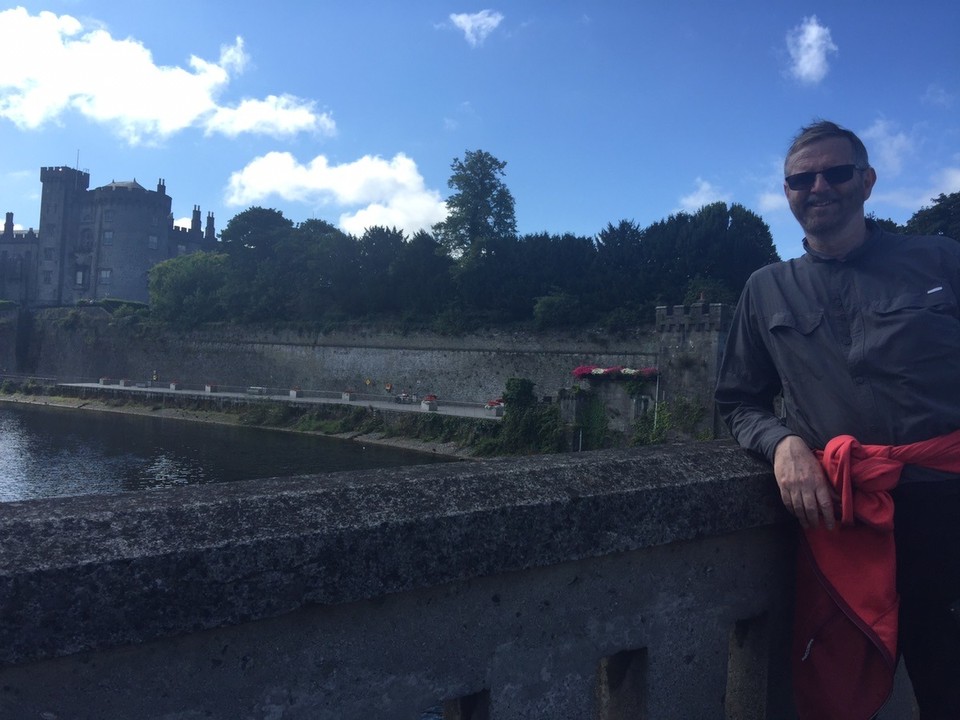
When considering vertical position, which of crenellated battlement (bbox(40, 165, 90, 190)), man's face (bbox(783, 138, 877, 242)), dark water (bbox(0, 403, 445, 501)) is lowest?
dark water (bbox(0, 403, 445, 501))

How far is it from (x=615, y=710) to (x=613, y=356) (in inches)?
1074

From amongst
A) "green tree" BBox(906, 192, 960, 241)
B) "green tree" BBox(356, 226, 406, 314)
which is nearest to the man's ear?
"green tree" BBox(906, 192, 960, 241)

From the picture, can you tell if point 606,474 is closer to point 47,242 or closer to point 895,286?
point 895,286

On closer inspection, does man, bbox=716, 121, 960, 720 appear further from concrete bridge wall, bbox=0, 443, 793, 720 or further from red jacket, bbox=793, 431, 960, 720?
A: concrete bridge wall, bbox=0, 443, 793, 720

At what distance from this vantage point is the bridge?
1351 mm

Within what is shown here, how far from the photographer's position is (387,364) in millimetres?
36812

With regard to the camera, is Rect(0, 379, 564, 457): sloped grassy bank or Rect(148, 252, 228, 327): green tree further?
Rect(148, 252, 228, 327): green tree

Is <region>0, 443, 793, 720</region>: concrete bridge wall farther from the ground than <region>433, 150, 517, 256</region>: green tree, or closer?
→ closer

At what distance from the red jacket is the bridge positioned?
260 millimetres

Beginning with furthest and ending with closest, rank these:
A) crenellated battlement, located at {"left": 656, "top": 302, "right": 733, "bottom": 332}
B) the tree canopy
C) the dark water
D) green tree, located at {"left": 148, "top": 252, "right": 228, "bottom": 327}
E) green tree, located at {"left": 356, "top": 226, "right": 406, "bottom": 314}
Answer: green tree, located at {"left": 148, "top": 252, "right": 228, "bottom": 327}
green tree, located at {"left": 356, "top": 226, "right": 406, "bottom": 314}
the tree canopy
crenellated battlement, located at {"left": 656, "top": 302, "right": 733, "bottom": 332}
the dark water

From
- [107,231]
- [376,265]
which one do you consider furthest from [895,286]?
[107,231]

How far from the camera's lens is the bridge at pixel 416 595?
1351mm

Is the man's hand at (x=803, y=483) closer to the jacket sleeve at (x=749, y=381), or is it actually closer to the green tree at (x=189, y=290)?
the jacket sleeve at (x=749, y=381)

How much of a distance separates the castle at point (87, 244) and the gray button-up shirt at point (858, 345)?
209 ft
